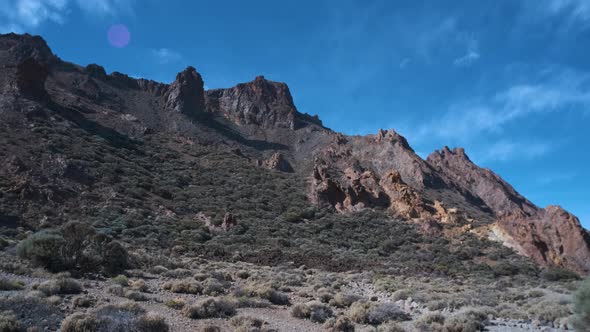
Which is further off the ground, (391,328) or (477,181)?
(477,181)

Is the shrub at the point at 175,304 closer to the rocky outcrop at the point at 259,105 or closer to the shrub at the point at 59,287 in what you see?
the shrub at the point at 59,287

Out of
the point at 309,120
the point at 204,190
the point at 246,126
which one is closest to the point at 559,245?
the point at 204,190

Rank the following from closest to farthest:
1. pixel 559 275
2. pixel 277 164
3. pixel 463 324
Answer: pixel 463 324
pixel 559 275
pixel 277 164

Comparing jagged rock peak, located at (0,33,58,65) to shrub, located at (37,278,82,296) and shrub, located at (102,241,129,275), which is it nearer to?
shrub, located at (102,241,129,275)

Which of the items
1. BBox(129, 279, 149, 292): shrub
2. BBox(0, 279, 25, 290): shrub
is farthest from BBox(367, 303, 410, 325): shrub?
BBox(0, 279, 25, 290): shrub

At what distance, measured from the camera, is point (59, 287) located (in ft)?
35.6

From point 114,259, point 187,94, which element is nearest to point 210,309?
point 114,259

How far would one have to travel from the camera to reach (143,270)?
17391mm

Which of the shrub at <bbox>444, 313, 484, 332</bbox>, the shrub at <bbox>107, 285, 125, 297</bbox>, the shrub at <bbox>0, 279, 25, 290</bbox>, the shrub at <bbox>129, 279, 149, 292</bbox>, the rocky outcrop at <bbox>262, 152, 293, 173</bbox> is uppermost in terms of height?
the rocky outcrop at <bbox>262, 152, 293, 173</bbox>

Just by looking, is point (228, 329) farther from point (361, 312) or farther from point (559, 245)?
point (559, 245)

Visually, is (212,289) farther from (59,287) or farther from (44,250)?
(44,250)

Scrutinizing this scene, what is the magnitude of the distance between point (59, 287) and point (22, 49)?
2971 inches

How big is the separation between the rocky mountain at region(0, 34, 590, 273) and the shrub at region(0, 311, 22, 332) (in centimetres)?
2279

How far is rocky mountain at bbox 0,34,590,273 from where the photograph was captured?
105 ft
